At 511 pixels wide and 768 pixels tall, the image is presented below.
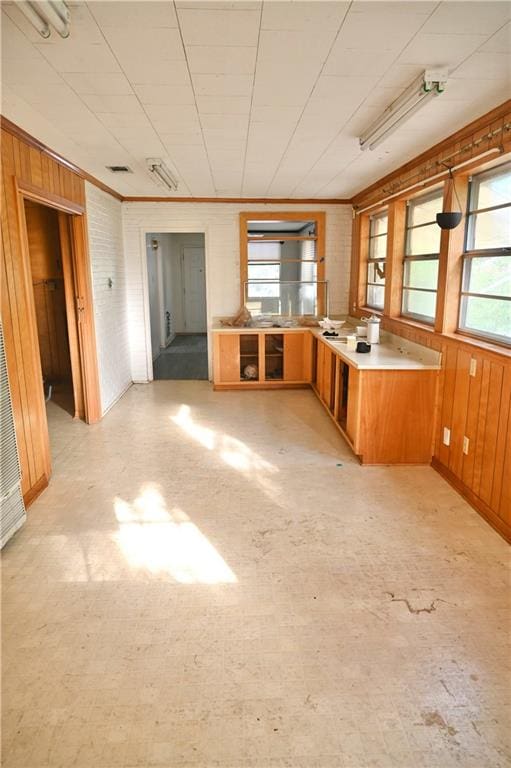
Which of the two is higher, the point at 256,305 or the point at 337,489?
the point at 256,305

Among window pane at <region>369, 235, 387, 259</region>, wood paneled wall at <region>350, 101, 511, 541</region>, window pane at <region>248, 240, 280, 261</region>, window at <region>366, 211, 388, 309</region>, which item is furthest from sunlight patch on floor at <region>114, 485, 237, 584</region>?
window pane at <region>248, 240, 280, 261</region>

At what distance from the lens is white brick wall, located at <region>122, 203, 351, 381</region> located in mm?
6195

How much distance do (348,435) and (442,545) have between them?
1.62 m

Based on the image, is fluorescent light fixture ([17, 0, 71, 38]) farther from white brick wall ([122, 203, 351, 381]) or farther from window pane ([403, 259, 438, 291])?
white brick wall ([122, 203, 351, 381])

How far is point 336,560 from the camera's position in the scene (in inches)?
99.0

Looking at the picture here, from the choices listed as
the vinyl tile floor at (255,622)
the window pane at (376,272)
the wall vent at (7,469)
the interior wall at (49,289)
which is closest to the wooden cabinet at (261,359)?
Result: the window pane at (376,272)

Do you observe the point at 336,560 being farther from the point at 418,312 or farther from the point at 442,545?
the point at 418,312

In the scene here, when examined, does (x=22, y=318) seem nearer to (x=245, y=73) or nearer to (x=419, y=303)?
(x=245, y=73)

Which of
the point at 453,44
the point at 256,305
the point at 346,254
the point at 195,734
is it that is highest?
the point at 453,44

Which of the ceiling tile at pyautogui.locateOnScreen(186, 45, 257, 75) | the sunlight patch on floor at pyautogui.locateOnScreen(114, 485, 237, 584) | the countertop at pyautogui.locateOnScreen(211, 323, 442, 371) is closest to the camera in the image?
the ceiling tile at pyautogui.locateOnScreen(186, 45, 257, 75)

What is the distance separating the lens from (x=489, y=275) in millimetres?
3143

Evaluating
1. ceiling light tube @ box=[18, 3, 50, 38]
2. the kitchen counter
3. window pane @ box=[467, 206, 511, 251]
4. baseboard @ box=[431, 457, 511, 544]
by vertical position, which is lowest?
baseboard @ box=[431, 457, 511, 544]

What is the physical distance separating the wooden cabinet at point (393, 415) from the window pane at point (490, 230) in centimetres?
101

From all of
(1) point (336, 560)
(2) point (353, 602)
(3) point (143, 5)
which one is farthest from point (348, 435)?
(3) point (143, 5)
